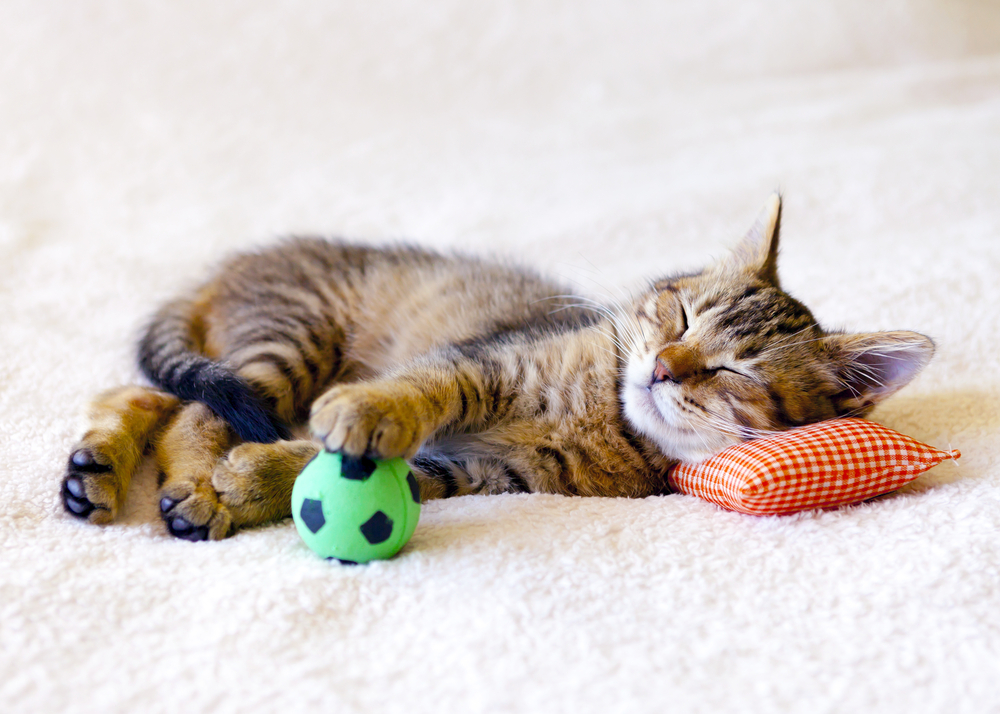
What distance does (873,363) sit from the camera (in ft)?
4.15

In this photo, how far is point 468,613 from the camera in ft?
2.81

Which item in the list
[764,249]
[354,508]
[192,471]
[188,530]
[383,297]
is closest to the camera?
[354,508]

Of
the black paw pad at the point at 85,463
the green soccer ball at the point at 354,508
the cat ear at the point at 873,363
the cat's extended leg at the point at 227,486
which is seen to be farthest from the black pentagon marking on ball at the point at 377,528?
the cat ear at the point at 873,363

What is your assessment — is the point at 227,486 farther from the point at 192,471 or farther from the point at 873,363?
the point at 873,363

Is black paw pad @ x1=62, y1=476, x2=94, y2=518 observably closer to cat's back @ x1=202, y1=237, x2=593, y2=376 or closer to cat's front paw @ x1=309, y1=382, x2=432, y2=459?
cat's front paw @ x1=309, y1=382, x2=432, y2=459

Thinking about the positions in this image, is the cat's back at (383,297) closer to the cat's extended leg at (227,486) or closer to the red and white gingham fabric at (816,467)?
the cat's extended leg at (227,486)

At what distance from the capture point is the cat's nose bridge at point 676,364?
4.00ft

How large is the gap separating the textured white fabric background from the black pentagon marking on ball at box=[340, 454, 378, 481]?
0.12m

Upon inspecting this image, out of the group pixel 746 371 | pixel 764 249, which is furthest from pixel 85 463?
pixel 764 249

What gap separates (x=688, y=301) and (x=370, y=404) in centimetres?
69

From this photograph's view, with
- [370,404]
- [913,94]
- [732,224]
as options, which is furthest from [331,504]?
[913,94]

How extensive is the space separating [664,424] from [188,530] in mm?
757

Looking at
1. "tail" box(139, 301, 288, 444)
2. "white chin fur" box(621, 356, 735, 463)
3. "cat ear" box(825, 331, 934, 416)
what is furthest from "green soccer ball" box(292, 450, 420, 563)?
"cat ear" box(825, 331, 934, 416)

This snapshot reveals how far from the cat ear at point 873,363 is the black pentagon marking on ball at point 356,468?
2.65ft
